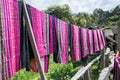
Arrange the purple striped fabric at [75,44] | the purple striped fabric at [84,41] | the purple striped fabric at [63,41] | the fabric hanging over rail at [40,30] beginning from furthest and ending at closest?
1. the purple striped fabric at [84,41]
2. the purple striped fabric at [75,44]
3. the purple striped fabric at [63,41]
4. the fabric hanging over rail at [40,30]

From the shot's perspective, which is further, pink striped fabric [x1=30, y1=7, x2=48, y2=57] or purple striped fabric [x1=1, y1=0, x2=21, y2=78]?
pink striped fabric [x1=30, y1=7, x2=48, y2=57]

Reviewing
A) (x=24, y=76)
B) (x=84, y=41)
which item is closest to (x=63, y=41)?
(x=84, y=41)

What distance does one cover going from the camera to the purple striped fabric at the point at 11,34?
2.70 m

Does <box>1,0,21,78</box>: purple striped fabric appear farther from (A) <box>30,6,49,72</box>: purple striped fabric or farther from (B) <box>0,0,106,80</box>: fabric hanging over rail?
(A) <box>30,6,49,72</box>: purple striped fabric

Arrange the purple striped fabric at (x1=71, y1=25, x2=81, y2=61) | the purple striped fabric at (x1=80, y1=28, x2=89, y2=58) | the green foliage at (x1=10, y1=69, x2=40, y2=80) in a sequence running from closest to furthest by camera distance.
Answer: the purple striped fabric at (x1=71, y1=25, x2=81, y2=61), the purple striped fabric at (x1=80, y1=28, x2=89, y2=58), the green foliage at (x1=10, y1=69, x2=40, y2=80)

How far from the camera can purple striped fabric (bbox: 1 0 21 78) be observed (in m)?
2.70

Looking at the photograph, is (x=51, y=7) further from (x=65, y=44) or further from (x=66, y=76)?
(x=65, y=44)

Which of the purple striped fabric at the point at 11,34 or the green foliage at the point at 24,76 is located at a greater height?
the purple striped fabric at the point at 11,34

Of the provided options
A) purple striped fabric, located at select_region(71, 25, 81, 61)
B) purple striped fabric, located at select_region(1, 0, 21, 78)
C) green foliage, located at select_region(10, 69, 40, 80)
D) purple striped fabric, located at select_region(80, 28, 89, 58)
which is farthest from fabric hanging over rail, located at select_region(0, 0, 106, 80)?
green foliage, located at select_region(10, 69, 40, 80)

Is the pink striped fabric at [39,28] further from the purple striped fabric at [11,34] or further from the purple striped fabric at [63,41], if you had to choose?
the purple striped fabric at [63,41]

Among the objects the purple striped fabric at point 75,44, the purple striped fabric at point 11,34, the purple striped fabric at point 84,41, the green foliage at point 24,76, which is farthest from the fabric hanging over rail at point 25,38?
the green foliage at point 24,76

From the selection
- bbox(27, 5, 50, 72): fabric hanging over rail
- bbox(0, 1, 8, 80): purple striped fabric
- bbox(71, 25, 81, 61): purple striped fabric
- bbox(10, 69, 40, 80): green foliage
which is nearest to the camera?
bbox(0, 1, 8, 80): purple striped fabric

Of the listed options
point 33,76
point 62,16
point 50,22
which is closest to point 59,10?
point 62,16

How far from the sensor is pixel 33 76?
13258mm
